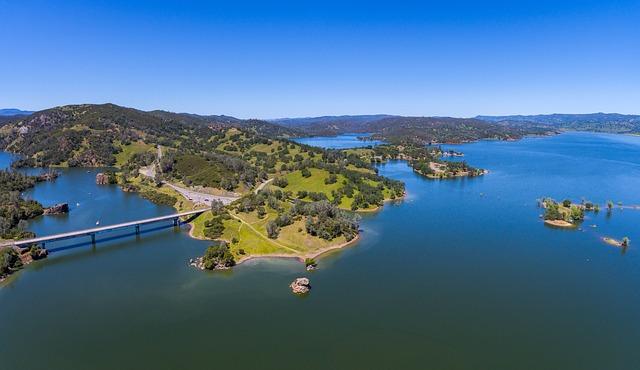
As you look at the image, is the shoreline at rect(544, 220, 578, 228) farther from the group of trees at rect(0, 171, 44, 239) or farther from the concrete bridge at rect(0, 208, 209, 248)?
the group of trees at rect(0, 171, 44, 239)

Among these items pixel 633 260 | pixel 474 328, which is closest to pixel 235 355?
pixel 474 328

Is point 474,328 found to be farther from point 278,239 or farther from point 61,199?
point 61,199

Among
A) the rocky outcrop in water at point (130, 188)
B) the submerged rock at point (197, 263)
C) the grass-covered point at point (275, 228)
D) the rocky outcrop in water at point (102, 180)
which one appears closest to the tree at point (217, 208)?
the grass-covered point at point (275, 228)

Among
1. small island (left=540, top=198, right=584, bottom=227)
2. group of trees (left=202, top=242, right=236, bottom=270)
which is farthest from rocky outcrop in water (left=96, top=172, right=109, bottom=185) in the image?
small island (left=540, top=198, right=584, bottom=227)

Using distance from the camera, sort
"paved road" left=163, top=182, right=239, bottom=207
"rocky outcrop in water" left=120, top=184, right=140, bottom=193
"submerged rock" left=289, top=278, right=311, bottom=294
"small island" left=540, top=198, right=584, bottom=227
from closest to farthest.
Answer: "submerged rock" left=289, top=278, right=311, bottom=294 → "small island" left=540, top=198, right=584, bottom=227 → "paved road" left=163, top=182, right=239, bottom=207 → "rocky outcrop in water" left=120, top=184, right=140, bottom=193

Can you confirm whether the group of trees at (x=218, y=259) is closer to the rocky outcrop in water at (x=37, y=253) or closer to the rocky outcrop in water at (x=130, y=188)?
the rocky outcrop in water at (x=37, y=253)

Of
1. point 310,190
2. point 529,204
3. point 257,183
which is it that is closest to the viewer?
point 529,204
